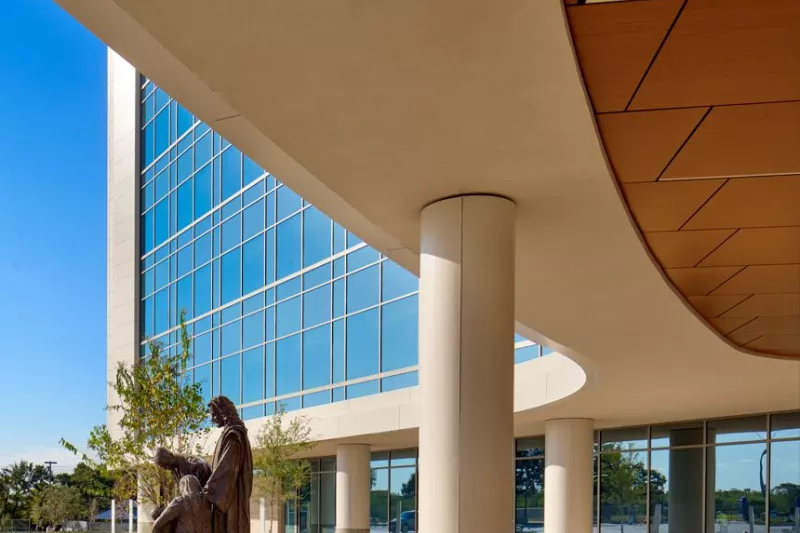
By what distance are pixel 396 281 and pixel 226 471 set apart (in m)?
21.6

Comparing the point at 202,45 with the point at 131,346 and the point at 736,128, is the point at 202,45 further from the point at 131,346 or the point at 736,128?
the point at 131,346

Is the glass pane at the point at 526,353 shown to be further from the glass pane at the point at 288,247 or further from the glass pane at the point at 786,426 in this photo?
the glass pane at the point at 288,247

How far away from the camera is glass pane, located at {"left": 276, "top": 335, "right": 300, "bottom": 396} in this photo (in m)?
34.0

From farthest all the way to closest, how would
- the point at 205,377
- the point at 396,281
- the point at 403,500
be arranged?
the point at 205,377, the point at 403,500, the point at 396,281

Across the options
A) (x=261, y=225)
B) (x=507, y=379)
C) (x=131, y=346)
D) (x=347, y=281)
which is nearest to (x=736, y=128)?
(x=507, y=379)

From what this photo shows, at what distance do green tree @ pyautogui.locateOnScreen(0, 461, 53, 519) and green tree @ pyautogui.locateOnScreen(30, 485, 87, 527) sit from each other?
916 cm

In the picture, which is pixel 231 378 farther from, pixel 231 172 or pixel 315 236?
pixel 315 236

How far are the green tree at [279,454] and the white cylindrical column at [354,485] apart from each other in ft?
4.29

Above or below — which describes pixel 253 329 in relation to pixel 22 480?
above

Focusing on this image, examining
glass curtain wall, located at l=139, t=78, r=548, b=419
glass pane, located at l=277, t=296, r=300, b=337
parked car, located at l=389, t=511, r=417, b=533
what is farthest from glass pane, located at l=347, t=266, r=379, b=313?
parked car, located at l=389, t=511, r=417, b=533

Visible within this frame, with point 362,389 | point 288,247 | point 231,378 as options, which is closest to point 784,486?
point 362,389

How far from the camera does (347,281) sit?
31.4 metres

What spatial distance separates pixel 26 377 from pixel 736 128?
8154 cm

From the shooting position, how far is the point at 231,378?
3906 centimetres
